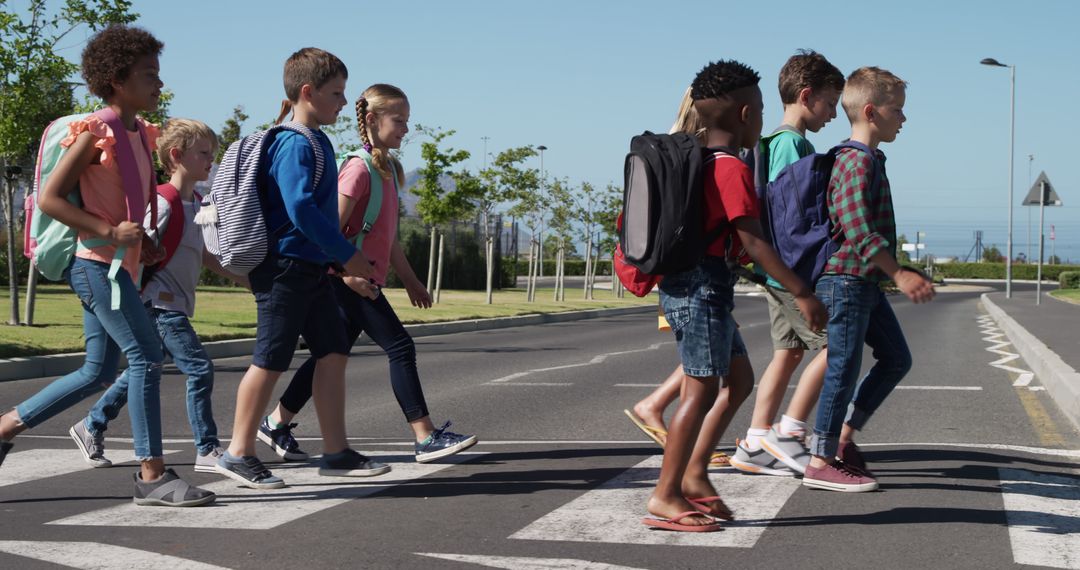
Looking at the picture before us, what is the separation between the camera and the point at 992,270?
95.8m

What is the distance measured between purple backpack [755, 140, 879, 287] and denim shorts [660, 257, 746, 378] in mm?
916

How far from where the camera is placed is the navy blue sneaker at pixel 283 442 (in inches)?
238

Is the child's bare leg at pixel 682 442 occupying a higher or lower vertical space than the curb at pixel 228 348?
higher

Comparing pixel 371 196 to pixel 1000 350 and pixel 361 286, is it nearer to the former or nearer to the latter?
pixel 361 286

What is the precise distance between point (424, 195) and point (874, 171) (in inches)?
902

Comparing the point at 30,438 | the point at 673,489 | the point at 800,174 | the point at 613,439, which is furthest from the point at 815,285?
the point at 30,438

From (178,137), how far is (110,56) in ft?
3.53

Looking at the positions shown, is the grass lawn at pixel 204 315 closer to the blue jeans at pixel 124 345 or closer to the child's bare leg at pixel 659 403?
the blue jeans at pixel 124 345

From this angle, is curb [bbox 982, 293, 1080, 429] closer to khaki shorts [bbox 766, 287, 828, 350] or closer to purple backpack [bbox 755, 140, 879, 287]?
khaki shorts [bbox 766, 287, 828, 350]

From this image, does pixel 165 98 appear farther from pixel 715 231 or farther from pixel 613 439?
pixel 715 231

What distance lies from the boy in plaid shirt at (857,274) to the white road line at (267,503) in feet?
6.04

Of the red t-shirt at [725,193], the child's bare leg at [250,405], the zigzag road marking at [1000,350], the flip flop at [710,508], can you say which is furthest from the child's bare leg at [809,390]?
the zigzag road marking at [1000,350]

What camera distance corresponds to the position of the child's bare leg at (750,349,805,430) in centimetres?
571

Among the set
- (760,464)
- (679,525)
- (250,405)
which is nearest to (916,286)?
(679,525)
